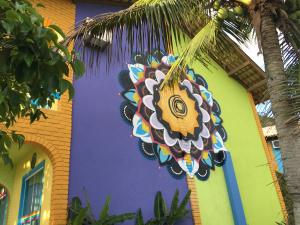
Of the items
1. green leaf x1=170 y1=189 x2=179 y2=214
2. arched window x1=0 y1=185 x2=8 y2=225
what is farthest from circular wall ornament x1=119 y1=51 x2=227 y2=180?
arched window x1=0 y1=185 x2=8 y2=225

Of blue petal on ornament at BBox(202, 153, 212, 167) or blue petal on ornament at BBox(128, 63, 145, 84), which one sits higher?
blue petal on ornament at BBox(128, 63, 145, 84)

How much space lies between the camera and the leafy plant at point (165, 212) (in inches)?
233

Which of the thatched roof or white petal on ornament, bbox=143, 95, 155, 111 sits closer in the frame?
white petal on ornament, bbox=143, 95, 155, 111

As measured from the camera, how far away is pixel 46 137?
225 inches

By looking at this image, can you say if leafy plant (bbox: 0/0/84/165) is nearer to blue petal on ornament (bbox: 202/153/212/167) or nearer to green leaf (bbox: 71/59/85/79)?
green leaf (bbox: 71/59/85/79)

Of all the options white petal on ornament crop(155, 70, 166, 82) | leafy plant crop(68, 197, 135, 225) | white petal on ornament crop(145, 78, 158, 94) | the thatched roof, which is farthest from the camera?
the thatched roof

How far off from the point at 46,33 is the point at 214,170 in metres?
6.35

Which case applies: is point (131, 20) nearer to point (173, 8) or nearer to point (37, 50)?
point (173, 8)

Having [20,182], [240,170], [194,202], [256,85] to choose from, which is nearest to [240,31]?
[194,202]

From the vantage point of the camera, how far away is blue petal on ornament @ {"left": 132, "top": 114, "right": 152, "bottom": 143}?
693cm

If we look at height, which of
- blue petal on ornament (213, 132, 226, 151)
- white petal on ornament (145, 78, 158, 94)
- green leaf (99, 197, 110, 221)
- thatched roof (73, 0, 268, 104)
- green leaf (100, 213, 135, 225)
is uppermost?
thatched roof (73, 0, 268, 104)

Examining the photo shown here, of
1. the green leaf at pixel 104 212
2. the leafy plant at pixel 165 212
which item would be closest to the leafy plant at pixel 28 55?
the green leaf at pixel 104 212

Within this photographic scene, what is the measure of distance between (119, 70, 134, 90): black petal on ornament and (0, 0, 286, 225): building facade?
25 mm

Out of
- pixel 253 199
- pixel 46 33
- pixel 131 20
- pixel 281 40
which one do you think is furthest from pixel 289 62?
pixel 253 199
